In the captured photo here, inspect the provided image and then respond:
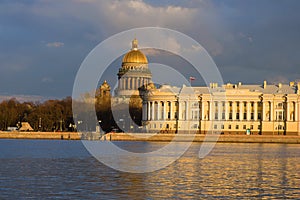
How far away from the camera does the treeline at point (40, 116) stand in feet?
384

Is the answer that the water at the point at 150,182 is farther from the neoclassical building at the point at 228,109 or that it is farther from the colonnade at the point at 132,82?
the colonnade at the point at 132,82

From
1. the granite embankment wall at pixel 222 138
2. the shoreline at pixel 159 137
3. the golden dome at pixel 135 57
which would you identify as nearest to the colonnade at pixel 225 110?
the shoreline at pixel 159 137

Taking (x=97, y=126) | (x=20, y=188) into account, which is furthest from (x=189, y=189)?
(x=97, y=126)

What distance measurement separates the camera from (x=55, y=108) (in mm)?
123188

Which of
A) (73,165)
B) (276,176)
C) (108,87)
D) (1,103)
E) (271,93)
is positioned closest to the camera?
(276,176)

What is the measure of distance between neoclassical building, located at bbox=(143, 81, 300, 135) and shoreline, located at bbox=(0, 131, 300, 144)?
9.34 metres

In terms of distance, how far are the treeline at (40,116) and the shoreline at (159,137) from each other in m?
12.2

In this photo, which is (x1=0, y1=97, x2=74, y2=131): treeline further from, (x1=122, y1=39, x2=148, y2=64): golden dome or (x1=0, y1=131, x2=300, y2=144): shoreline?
(x1=122, y1=39, x2=148, y2=64): golden dome

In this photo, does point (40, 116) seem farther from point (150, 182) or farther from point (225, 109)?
point (150, 182)

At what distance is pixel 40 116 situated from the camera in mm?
116812

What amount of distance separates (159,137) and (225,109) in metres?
18.6

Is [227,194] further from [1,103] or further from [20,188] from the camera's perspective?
[1,103]

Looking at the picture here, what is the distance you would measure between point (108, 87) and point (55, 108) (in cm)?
3847

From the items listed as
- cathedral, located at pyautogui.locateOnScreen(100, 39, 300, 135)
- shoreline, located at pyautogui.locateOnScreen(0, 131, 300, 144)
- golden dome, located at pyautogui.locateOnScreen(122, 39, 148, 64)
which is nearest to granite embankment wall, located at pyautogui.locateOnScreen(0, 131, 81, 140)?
shoreline, located at pyautogui.locateOnScreen(0, 131, 300, 144)
